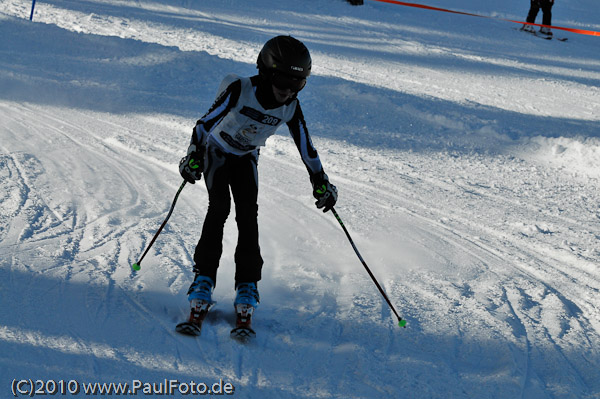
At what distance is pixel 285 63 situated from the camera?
138 inches

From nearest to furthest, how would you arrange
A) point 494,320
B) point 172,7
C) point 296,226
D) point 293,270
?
point 494,320
point 293,270
point 296,226
point 172,7

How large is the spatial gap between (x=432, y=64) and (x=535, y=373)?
31.4 ft

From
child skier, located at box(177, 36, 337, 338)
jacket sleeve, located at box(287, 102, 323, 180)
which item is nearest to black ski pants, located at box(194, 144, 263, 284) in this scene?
child skier, located at box(177, 36, 337, 338)

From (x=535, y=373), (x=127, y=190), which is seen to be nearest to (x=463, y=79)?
(x=127, y=190)

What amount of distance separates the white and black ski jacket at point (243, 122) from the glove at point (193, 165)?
0.08 metres

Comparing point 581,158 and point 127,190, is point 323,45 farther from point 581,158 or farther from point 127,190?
point 127,190

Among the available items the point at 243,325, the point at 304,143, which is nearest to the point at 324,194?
the point at 304,143

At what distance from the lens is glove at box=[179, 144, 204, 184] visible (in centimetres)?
358

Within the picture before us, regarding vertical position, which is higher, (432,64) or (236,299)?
(432,64)

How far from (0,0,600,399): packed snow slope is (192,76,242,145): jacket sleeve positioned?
41.6 inches

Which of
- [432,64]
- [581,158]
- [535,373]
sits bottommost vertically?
[535,373]

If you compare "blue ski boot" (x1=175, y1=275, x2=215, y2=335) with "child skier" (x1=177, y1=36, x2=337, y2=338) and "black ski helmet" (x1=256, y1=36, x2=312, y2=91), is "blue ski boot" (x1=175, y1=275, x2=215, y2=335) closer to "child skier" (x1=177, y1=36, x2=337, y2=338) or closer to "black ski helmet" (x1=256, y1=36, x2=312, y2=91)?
"child skier" (x1=177, y1=36, x2=337, y2=338)

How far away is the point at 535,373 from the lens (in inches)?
143

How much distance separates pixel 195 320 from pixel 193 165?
89cm
